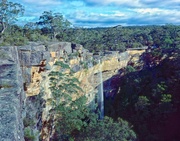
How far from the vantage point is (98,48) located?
123ft

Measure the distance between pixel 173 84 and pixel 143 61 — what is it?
37.2ft

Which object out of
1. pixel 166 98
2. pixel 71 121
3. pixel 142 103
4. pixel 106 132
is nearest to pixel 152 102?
pixel 142 103

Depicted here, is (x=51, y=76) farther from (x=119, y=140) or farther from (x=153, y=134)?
(x=153, y=134)

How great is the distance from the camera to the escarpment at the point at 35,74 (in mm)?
3712

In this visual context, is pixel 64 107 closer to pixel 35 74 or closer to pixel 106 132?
pixel 106 132

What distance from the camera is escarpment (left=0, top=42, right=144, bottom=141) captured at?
371cm

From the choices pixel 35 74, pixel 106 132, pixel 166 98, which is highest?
pixel 35 74

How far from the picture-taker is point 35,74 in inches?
531

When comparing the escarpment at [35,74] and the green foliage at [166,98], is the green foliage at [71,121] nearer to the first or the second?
the escarpment at [35,74]

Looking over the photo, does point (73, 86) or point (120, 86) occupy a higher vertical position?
point (73, 86)

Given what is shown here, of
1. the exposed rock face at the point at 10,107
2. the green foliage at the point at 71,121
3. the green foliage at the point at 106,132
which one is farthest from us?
the green foliage at the point at 71,121

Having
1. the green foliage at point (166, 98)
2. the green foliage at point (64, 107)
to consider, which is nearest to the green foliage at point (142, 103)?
the green foliage at point (166, 98)

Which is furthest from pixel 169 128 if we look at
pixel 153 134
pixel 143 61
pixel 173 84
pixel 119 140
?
pixel 143 61

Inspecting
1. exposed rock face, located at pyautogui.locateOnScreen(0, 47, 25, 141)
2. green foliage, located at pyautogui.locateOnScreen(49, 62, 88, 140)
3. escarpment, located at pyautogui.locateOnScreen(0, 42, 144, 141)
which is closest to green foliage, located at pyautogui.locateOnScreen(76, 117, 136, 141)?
green foliage, located at pyautogui.locateOnScreen(49, 62, 88, 140)
